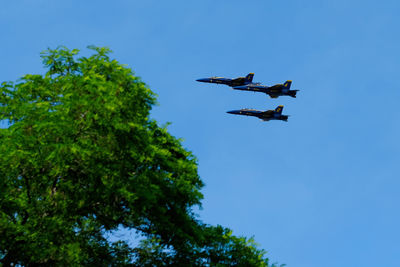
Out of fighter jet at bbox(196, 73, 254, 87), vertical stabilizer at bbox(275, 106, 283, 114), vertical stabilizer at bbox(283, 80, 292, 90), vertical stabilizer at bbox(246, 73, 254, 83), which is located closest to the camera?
vertical stabilizer at bbox(283, 80, 292, 90)

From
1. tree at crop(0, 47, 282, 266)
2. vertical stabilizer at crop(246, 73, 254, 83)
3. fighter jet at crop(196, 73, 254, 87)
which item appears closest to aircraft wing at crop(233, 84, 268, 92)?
fighter jet at crop(196, 73, 254, 87)

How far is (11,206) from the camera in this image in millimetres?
26094

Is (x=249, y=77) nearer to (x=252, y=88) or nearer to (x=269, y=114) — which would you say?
(x=252, y=88)

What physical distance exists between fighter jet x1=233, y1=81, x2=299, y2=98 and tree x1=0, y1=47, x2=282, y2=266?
45980mm

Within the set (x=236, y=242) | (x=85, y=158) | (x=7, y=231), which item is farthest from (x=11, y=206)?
(x=236, y=242)

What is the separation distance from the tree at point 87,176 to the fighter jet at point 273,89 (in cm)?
4598

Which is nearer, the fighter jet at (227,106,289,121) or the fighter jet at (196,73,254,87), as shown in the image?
the fighter jet at (227,106,289,121)

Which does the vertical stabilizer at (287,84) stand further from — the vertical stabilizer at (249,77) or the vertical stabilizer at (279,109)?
the vertical stabilizer at (249,77)

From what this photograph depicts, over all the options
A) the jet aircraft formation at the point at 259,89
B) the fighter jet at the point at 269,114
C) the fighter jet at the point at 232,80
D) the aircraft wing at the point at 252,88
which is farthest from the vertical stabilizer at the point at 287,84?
the fighter jet at the point at 232,80

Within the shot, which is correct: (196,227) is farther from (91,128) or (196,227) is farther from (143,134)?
(91,128)

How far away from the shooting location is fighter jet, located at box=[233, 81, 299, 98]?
74375 mm

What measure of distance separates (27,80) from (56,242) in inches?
349

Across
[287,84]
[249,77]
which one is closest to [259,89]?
[249,77]

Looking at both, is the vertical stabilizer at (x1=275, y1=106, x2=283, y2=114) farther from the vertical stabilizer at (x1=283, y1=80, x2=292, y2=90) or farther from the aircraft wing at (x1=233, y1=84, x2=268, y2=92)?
the vertical stabilizer at (x1=283, y1=80, x2=292, y2=90)
